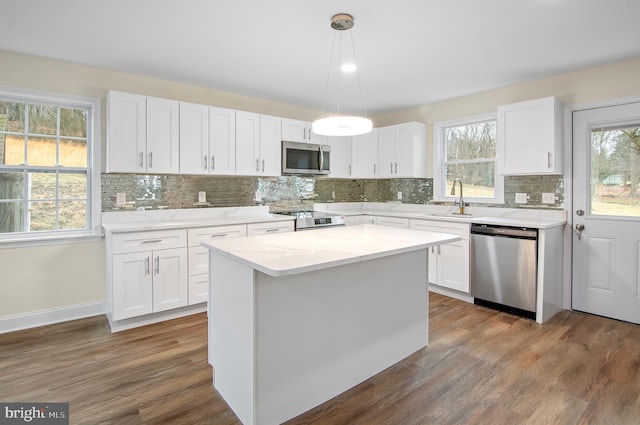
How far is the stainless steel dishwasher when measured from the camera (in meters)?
3.29

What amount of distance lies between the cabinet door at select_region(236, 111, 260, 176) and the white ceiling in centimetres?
42

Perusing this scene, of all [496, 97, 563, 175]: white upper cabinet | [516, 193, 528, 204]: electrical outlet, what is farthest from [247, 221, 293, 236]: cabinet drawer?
[516, 193, 528, 204]: electrical outlet

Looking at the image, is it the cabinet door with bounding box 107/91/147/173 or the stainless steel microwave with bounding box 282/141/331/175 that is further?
the stainless steel microwave with bounding box 282/141/331/175

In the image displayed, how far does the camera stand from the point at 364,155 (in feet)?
16.8

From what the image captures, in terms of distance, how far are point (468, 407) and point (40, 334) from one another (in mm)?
3373

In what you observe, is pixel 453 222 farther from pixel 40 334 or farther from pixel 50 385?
pixel 40 334

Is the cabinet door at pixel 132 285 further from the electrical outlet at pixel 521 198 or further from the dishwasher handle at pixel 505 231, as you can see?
the electrical outlet at pixel 521 198

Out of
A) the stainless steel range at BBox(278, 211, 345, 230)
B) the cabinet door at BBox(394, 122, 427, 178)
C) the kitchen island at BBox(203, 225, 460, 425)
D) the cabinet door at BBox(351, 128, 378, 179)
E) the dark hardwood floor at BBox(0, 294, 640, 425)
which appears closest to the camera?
the kitchen island at BBox(203, 225, 460, 425)

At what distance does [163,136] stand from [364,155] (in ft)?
9.11

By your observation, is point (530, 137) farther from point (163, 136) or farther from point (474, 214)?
point (163, 136)

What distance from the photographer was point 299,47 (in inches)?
113

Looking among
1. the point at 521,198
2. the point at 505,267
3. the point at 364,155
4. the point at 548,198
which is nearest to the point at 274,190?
the point at 364,155

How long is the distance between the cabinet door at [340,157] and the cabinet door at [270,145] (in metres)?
0.86

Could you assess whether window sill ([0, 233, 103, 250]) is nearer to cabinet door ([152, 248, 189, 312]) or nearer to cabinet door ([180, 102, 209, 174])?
cabinet door ([152, 248, 189, 312])
